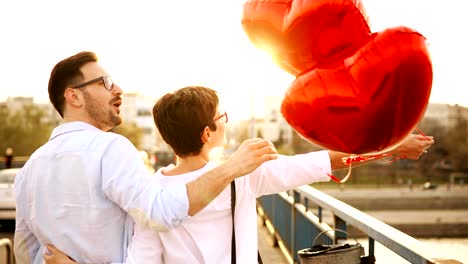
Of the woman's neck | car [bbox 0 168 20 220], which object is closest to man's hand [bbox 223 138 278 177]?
the woman's neck

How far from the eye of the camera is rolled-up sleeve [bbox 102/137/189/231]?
2.04 meters

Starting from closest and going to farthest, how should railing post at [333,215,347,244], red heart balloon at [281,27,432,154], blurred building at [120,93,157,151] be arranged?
red heart balloon at [281,27,432,154] → railing post at [333,215,347,244] → blurred building at [120,93,157,151]

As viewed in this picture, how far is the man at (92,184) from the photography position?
204 cm

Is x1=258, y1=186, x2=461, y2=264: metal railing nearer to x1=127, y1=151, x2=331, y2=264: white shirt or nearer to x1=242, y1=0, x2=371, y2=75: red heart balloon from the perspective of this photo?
x1=127, y1=151, x2=331, y2=264: white shirt

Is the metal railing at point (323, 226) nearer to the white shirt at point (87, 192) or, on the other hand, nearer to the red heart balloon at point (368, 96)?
the red heart balloon at point (368, 96)

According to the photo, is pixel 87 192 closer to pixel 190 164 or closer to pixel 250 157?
pixel 190 164

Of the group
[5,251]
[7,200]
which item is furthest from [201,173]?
[7,200]

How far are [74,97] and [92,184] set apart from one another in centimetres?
41

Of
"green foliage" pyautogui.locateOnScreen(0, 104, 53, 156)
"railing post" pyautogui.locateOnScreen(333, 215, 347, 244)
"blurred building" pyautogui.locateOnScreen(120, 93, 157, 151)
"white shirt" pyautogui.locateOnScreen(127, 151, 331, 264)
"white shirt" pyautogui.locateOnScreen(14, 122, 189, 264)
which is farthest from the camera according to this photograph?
"blurred building" pyautogui.locateOnScreen(120, 93, 157, 151)

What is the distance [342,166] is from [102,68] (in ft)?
3.29

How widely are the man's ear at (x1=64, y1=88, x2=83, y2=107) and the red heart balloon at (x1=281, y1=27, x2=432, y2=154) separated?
852 millimetres

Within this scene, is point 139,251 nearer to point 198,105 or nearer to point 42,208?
point 42,208

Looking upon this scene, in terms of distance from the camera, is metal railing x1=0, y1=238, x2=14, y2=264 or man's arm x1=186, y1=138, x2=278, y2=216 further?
metal railing x1=0, y1=238, x2=14, y2=264

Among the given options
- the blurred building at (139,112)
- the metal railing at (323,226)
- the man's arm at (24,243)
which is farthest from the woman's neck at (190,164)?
the blurred building at (139,112)
